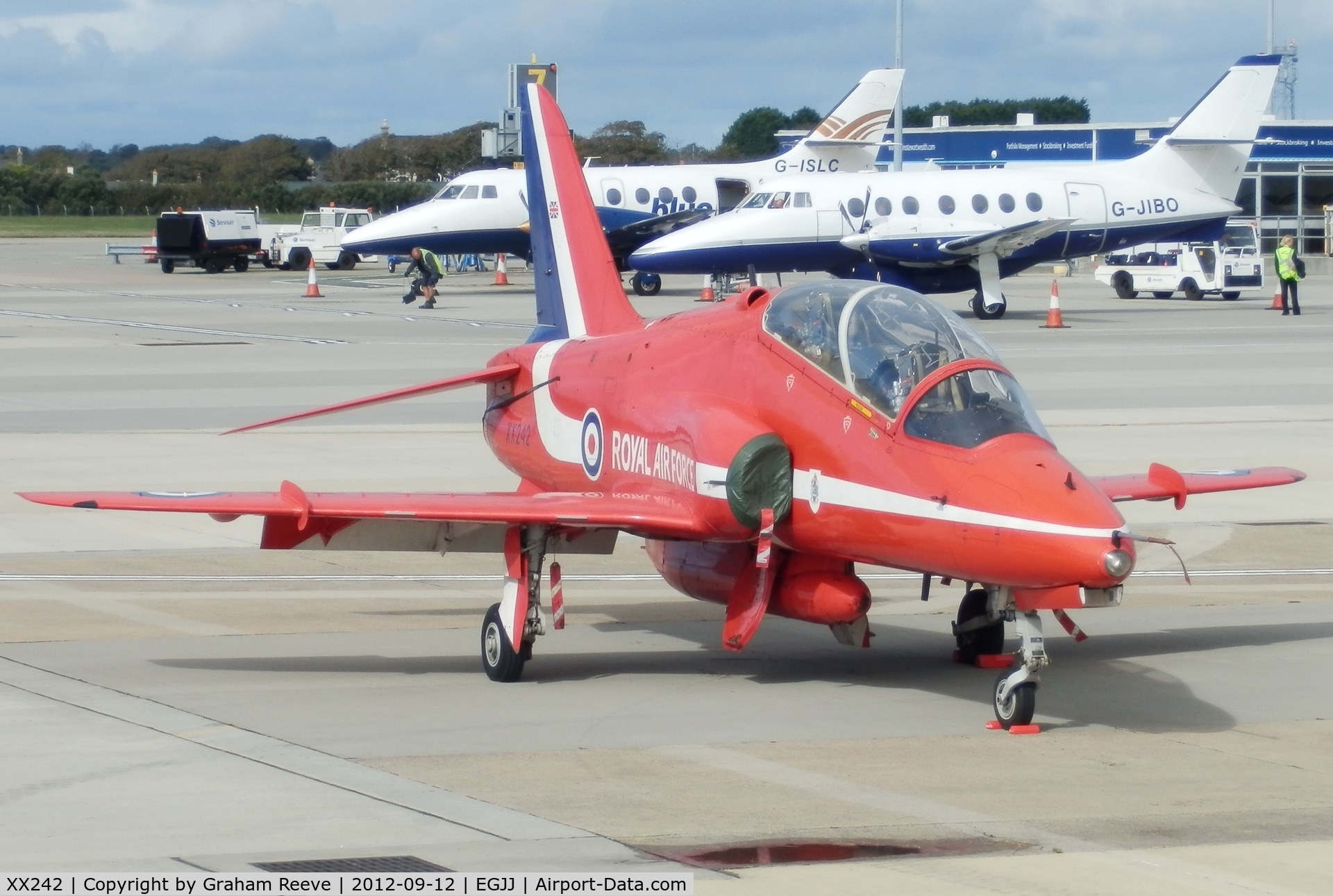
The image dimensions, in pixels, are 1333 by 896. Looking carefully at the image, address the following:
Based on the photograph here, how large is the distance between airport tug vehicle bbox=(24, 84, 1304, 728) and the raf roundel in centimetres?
1

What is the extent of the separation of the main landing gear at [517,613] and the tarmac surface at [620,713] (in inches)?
7.0

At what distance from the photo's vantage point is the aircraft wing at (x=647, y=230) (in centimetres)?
5200

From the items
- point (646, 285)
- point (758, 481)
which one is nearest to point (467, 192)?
point (646, 285)

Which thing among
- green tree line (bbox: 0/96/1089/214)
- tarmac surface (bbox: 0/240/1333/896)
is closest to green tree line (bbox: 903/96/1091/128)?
green tree line (bbox: 0/96/1089/214)

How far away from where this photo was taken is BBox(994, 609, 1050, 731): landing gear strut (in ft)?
30.1

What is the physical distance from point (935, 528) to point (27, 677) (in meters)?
5.31

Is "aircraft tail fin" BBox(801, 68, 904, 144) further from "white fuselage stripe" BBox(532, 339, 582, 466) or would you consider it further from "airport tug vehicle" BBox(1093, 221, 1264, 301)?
"white fuselage stripe" BBox(532, 339, 582, 466)

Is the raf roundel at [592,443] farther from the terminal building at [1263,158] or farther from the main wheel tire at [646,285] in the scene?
the terminal building at [1263,158]

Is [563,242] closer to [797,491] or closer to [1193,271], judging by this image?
[797,491]

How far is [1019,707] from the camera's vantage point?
927 centimetres

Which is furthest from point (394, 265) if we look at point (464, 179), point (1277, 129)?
point (1277, 129)

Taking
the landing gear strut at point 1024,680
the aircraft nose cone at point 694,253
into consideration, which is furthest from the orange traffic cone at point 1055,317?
the landing gear strut at point 1024,680

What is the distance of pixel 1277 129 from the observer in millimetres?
75938

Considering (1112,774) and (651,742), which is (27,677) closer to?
(651,742)
